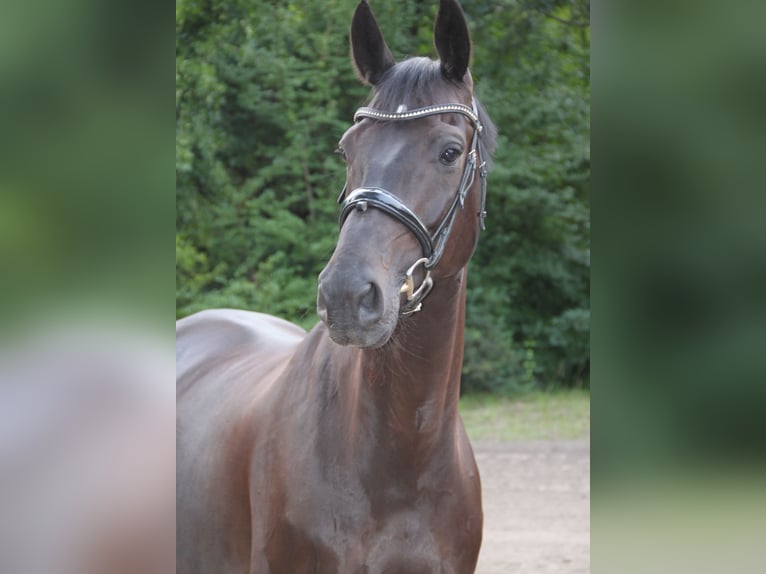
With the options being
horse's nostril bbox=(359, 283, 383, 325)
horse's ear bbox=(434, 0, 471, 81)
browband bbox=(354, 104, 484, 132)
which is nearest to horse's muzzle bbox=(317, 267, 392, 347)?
horse's nostril bbox=(359, 283, 383, 325)

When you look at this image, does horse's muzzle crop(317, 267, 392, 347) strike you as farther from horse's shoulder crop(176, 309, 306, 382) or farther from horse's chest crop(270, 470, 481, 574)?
horse's shoulder crop(176, 309, 306, 382)

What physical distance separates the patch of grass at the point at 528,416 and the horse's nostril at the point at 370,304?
7.40 m

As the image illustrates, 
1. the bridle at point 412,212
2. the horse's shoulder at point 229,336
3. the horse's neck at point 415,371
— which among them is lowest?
the horse's shoulder at point 229,336

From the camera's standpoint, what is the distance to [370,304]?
2000 millimetres

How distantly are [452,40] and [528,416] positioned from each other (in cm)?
829

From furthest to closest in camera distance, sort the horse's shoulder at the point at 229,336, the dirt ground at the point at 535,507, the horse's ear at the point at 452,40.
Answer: the dirt ground at the point at 535,507 → the horse's shoulder at the point at 229,336 → the horse's ear at the point at 452,40

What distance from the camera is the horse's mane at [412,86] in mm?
2312

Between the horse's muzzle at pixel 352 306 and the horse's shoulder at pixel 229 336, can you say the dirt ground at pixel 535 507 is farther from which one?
the horse's muzzle at pixel 352 306

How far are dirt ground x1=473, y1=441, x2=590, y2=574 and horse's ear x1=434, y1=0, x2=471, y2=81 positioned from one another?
3.91m

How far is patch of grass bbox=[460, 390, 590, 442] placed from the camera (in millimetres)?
9367

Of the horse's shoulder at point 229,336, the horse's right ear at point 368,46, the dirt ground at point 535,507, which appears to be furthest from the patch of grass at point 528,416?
the horse's right ear at point 368,46
